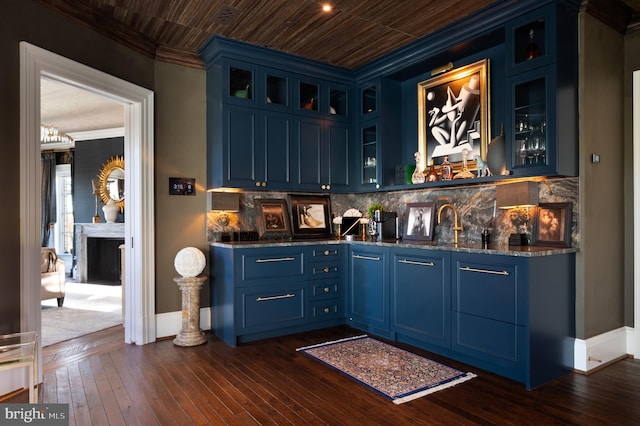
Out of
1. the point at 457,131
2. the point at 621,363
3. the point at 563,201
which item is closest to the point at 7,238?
the point at 457,131

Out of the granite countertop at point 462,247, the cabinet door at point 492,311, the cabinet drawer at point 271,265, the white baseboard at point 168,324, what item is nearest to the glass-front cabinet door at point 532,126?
the granite countertop at point 462,247

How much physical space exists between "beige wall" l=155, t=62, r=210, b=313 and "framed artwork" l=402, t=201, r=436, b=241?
2.19 metres

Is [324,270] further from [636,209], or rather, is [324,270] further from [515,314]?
[636,209]

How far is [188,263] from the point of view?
3.93 meters

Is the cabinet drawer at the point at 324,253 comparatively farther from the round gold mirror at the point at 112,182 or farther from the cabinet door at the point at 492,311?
the round gold mirror at the point at 112,182

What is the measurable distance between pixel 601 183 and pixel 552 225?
1.81 ft

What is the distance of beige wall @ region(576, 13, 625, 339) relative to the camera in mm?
3234

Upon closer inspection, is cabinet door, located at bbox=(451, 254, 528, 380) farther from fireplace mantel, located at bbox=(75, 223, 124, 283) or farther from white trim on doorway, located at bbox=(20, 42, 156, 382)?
fireplace mantel, located at bbox=(75, 223, 124, 283)

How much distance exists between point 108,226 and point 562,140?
7.85 m

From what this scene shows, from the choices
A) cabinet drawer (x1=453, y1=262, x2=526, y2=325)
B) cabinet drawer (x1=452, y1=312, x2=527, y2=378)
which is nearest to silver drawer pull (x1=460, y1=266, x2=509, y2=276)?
cabinet drawer (x1=453, y1=262, x2=526, y2=325)

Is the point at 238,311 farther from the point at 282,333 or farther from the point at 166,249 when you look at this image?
the point at 166,249

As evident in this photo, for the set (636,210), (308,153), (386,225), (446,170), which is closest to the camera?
(636,210)

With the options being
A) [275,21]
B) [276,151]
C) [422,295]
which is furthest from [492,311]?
[275,21]

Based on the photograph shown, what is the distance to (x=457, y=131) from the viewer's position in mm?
4133
